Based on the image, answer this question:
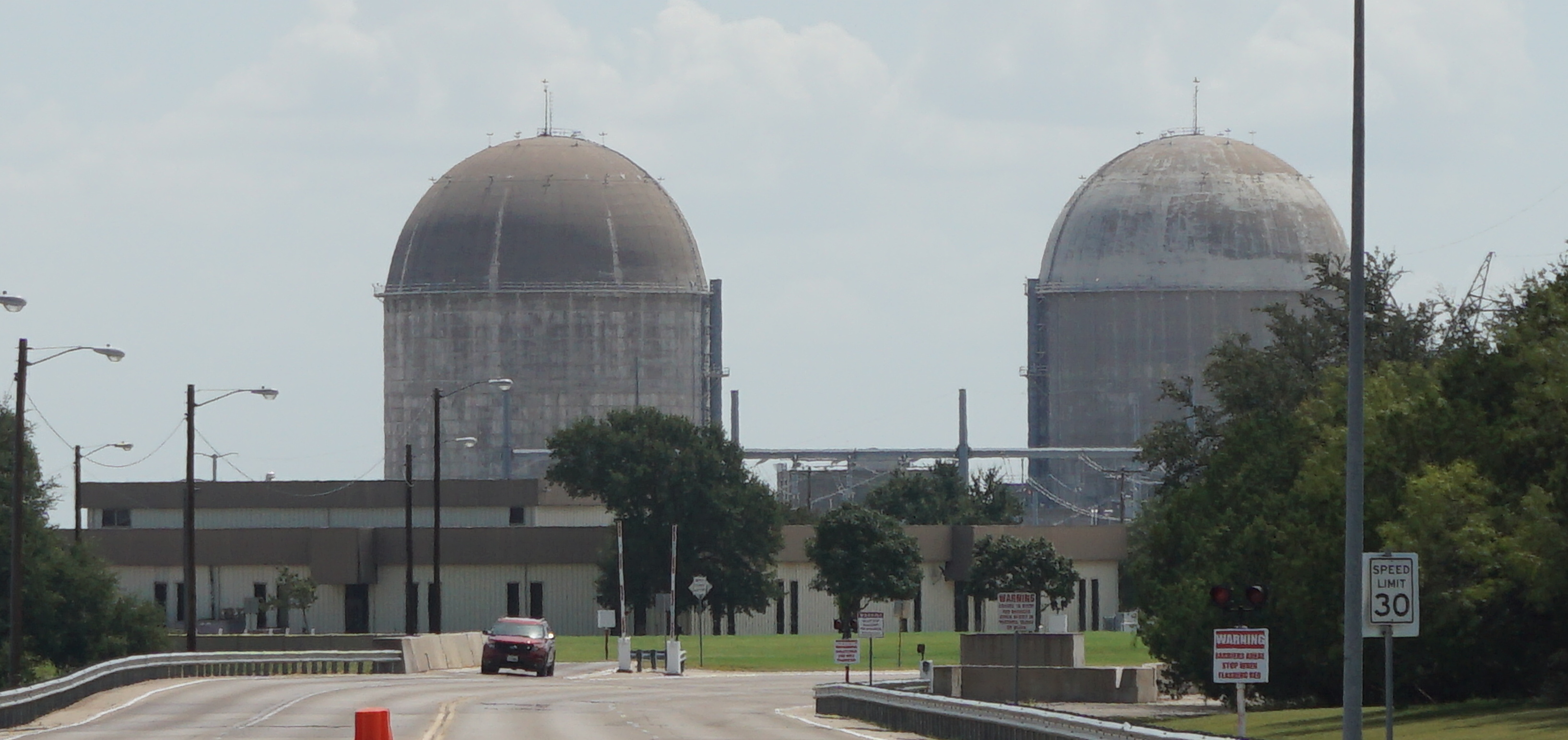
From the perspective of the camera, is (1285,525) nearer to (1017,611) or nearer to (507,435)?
(1017,611)

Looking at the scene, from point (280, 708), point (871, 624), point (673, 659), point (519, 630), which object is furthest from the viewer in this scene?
point (673, 659)

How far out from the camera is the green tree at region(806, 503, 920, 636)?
85062mm

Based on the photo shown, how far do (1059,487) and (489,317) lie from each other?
87.3ft

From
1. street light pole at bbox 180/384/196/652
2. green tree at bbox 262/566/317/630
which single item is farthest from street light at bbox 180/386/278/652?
green tree at bbox 262/566/317/630

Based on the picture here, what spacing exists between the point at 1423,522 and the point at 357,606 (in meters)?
59.1

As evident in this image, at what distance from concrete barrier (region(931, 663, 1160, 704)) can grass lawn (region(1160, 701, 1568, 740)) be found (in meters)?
8.99

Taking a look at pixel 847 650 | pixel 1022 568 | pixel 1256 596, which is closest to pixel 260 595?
pixel 1022 568

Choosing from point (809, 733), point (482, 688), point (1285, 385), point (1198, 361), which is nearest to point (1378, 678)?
point (809, 733)

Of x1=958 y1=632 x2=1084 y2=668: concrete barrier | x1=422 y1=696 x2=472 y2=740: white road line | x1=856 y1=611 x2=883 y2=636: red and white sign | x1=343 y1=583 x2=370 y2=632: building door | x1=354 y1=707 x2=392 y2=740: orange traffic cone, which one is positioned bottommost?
x1=343 y1=583 x2=370 y2=632: building door

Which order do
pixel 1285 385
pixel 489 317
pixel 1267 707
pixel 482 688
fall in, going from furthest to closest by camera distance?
pixel 489 317 < pixel 1285 385 < pixel 482 688 < pixel 1267 707

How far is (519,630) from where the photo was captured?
2287 inches

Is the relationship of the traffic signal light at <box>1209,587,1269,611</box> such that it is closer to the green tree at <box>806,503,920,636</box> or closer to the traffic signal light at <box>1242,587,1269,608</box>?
the traffic signal light at <box>1242,587,1269,608</box>

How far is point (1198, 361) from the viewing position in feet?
355

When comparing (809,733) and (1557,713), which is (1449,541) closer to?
(1557,713)
